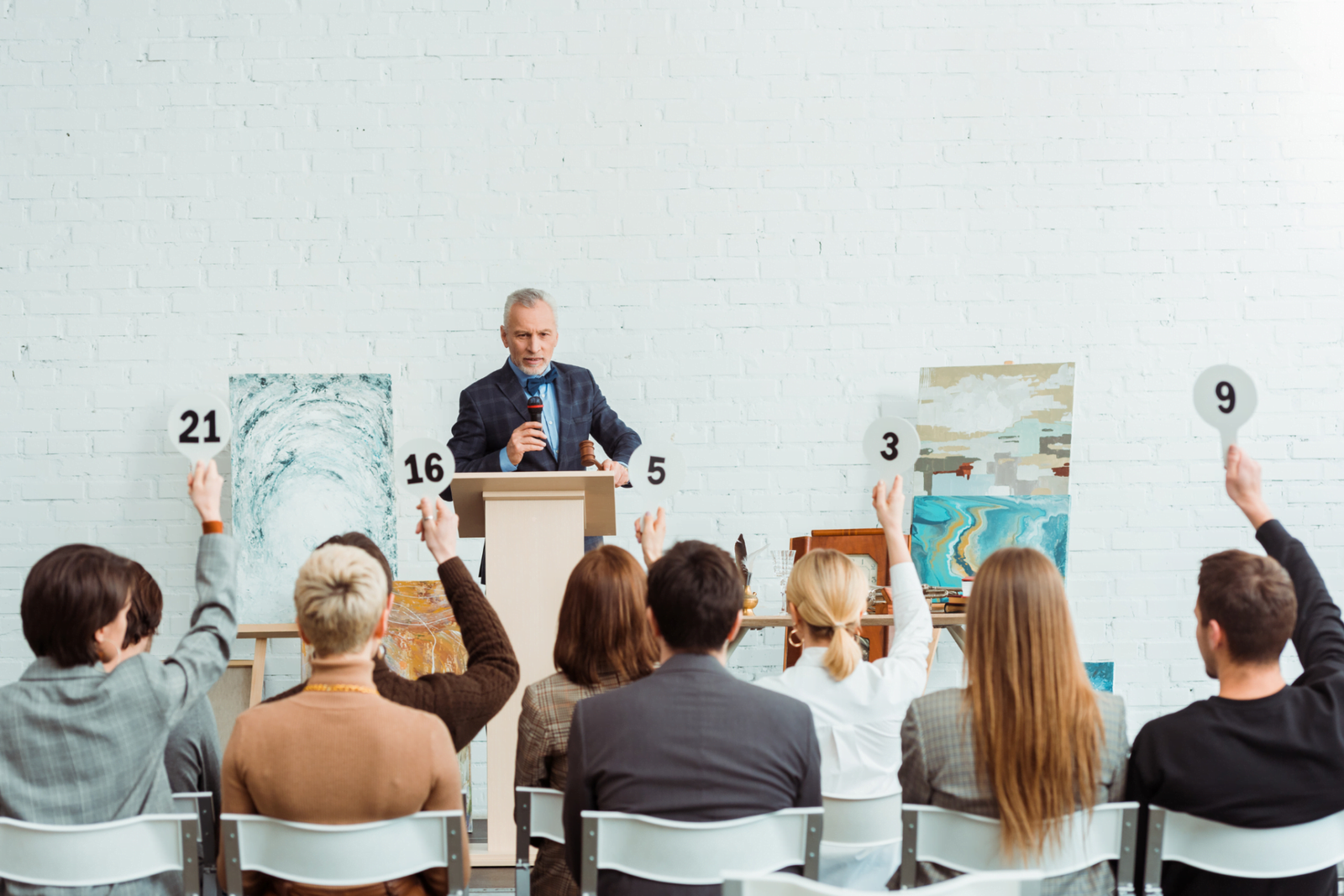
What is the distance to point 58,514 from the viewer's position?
4.15 metres

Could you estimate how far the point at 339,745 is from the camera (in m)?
1.62

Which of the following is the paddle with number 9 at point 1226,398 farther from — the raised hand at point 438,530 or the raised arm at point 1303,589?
the raised hand at point 438,530

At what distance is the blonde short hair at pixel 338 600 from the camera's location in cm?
168

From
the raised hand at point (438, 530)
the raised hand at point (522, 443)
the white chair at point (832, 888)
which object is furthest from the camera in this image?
the raised hand at point (522, 443)

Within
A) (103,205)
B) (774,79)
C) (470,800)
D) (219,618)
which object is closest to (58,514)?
(103,205)

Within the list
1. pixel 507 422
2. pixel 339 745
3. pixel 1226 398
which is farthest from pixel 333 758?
pixel 507 422

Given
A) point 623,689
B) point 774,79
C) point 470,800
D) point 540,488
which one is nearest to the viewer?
point 623,689

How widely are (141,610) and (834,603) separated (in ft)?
4.31

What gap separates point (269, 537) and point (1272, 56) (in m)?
4.31

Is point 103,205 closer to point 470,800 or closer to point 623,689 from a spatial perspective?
point 470,800

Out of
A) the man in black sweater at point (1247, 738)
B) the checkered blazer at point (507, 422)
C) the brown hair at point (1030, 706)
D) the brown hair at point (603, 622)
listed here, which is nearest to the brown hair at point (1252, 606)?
the man in black sweater at point (1247, 738)

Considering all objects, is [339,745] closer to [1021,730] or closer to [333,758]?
[333,758]

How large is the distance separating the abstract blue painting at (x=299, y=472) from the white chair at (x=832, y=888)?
2.98 metres

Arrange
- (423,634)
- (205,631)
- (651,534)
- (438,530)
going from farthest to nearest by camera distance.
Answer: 1. (423,634)
2. (651,534)
3. (438,530)
4. (205,631)
